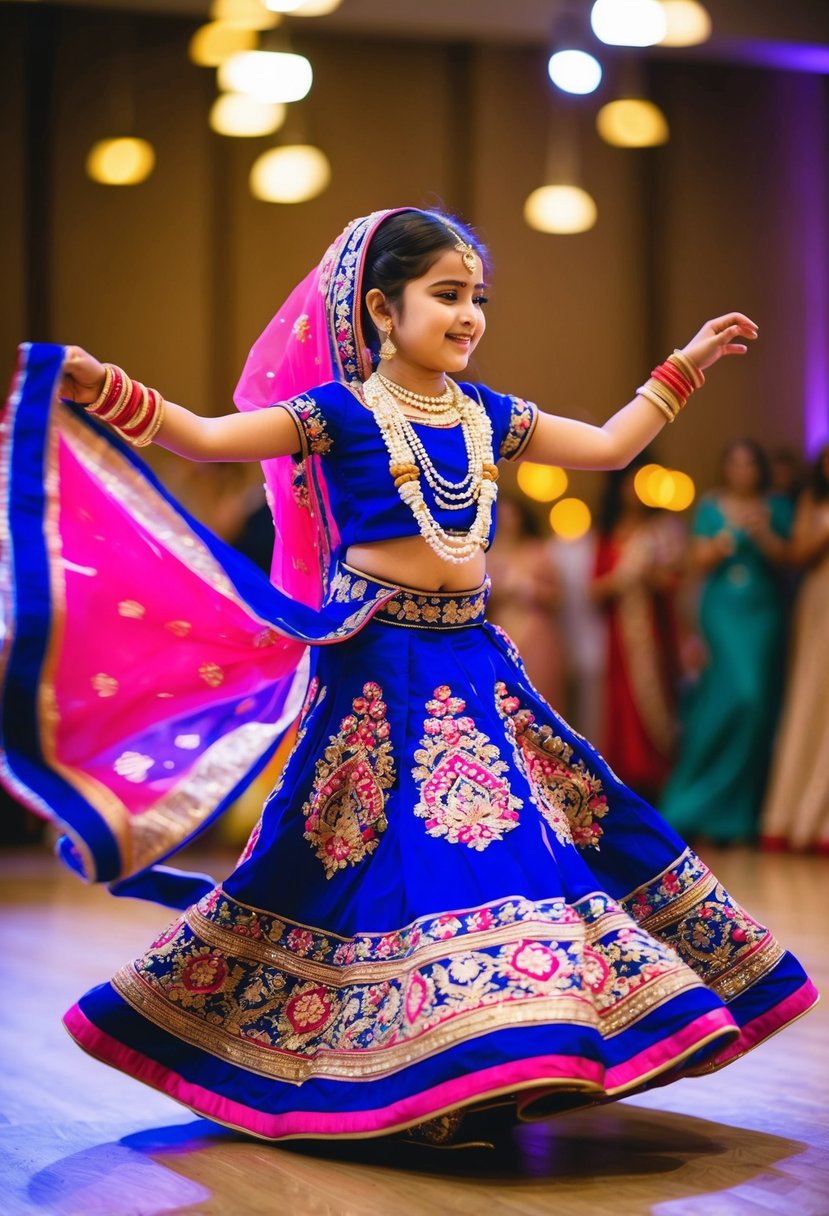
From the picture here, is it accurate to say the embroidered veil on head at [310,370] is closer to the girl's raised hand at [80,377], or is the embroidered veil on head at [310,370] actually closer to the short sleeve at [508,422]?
the short sleeve at [508,422]

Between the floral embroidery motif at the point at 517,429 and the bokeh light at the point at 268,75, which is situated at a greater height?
the bokeh light at the point at 268,75

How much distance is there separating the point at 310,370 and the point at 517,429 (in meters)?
0.35

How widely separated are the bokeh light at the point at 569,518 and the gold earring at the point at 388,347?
228 inches

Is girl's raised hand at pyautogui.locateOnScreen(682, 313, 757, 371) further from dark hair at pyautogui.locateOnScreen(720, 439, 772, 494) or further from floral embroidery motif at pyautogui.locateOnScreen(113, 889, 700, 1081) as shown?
dark hair at pyautogui.locateOnScreen(720, 439, 772, 494)

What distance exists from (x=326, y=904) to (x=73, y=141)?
18.7 ft

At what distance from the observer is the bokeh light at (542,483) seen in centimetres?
812

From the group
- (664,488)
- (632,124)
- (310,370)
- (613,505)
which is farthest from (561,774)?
(632,124)

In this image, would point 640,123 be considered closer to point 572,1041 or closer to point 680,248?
point 680,248

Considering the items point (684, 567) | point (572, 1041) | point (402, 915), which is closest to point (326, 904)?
point (402, 915)

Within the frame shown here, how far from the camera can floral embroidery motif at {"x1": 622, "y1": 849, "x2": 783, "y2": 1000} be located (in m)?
2.28

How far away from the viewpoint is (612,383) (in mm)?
8180

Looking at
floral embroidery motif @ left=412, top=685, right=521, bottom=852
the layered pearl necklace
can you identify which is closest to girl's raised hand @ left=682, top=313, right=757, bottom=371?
the layered pearl necklace

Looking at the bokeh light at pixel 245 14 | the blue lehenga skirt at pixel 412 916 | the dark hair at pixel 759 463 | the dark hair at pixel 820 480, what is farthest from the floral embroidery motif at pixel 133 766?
the bokeh light at pixel 245 14

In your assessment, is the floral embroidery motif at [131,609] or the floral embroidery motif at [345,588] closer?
the floral embroidery motif at [131,609]
